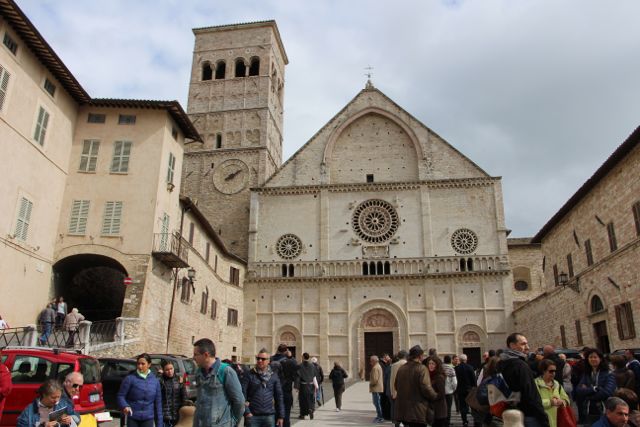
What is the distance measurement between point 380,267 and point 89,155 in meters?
19.4

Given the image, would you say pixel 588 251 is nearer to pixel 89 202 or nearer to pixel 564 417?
pixel 564 417

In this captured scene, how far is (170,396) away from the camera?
8422mm

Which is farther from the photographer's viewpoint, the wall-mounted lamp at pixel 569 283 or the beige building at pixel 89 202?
the wall-mounted lamp at pixel 569 283

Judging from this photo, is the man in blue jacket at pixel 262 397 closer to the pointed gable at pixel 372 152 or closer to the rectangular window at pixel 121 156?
the rectangular window at pixel 121 156

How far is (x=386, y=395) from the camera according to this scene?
13.1m

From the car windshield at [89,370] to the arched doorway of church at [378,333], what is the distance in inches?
975

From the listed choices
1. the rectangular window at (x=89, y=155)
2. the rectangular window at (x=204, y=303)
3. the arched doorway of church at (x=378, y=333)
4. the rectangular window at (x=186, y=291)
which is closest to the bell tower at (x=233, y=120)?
the rectangular window at (x=204, y=303)

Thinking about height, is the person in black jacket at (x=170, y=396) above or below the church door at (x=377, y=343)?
below

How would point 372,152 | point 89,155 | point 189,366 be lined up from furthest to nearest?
point 372,152 → point 89,155 → point 189,366

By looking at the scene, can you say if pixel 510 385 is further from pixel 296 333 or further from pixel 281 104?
pixel 281 104

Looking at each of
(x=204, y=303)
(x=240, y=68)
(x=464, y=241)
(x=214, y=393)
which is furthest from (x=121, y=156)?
(x=240, y=68)

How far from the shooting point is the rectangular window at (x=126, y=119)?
22.0 meters

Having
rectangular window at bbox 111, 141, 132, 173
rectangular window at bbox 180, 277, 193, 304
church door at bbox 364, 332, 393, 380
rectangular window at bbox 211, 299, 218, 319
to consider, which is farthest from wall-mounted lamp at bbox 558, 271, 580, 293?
rectangular window at bbox 111, 141, 132, 173

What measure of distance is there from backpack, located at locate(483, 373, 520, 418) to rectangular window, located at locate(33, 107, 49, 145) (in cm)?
1808
